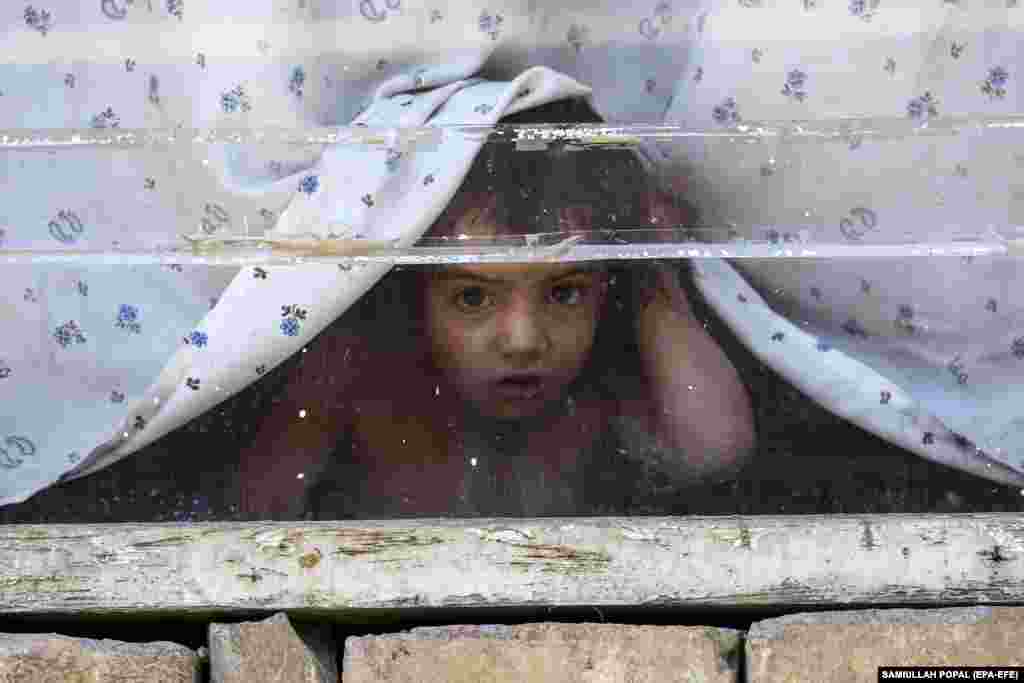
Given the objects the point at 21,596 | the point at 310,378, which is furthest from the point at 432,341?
the point at 21,596

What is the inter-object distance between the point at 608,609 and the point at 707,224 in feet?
1.59

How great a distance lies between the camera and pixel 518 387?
2.95 m

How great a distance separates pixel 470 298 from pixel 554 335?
0.36ft


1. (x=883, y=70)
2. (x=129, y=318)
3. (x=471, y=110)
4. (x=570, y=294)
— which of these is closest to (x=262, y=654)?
(x=129, y=318)

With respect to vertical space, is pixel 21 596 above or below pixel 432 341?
below

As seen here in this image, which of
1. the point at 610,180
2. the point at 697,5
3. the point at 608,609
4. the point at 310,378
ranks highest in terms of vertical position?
the point at 697,5

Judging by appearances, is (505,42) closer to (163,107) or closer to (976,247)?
(163,107)

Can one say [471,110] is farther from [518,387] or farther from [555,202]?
[518,387]

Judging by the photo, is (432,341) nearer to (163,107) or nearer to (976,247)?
(163,107)

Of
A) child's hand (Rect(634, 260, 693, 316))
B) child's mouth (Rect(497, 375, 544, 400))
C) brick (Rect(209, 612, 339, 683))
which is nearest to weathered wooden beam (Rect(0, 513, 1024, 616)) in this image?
brick (Rect(209, 612, 339, 683))

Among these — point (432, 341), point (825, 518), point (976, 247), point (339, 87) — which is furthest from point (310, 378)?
point (976, 247)

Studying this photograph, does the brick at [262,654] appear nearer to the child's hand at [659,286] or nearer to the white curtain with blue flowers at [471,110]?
the white curtain with blue flowers at [471,110]

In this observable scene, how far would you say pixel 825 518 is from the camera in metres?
2.95

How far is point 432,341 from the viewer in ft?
9.70
